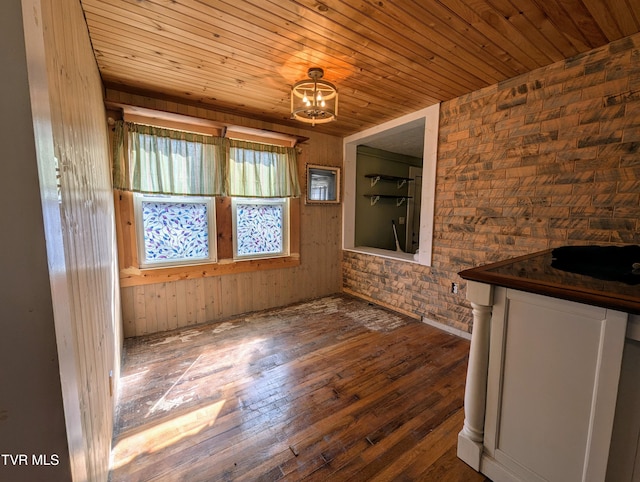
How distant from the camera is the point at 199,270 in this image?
10.2 ft

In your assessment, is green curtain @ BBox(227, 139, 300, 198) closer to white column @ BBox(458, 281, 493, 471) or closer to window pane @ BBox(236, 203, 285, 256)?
window pane @ BBox(236, 203, 285, 256)

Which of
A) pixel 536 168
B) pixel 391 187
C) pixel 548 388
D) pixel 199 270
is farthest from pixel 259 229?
pixel 548 388

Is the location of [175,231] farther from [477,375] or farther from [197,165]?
[477,375]

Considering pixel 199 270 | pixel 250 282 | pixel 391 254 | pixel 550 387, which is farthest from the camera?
pixel 391 254

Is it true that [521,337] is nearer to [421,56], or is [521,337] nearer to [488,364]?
[488,364]

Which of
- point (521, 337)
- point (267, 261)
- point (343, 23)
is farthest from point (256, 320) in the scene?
point (343, 23)

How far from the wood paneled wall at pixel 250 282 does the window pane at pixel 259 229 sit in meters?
0.31

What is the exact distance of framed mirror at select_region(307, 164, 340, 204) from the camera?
154 inches

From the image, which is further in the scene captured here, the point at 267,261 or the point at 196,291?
the point at 267,261

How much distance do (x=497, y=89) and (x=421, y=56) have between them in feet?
3.12

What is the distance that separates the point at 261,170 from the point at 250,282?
148 centimetres

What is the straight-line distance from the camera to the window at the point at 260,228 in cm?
340

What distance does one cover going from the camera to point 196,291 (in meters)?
3.14

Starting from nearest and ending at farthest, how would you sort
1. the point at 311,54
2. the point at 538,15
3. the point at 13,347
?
the point at 13,347 < the point at 538,15 < the point at 311,54
